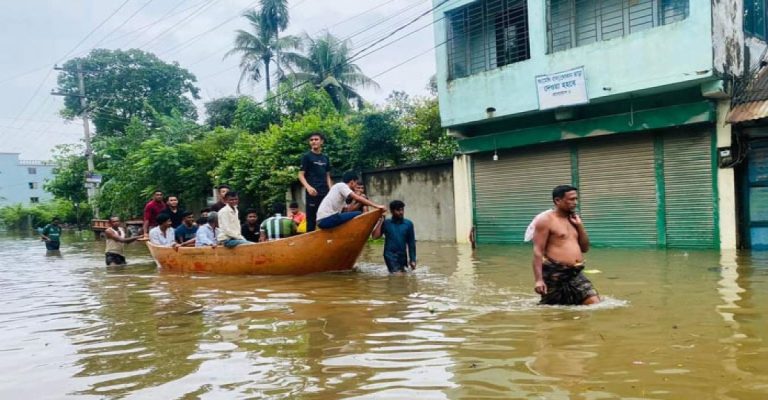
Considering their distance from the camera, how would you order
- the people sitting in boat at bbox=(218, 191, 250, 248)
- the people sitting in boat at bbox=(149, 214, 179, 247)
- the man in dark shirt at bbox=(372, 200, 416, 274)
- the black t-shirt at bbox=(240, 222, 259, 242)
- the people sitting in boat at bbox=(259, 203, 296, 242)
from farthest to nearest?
the people sitting in boat at bbox=(149, 214, 179, 247)
the black t-shirt at bbox=(240, 222, 259, 242)
the people sitting in boat at bbox=(259, 203, 296, 242)
the people sitting in boat at bbox=(218, 191, 250, 248)
the man in dark shirt at bbox=(372, 200, 416, 274)

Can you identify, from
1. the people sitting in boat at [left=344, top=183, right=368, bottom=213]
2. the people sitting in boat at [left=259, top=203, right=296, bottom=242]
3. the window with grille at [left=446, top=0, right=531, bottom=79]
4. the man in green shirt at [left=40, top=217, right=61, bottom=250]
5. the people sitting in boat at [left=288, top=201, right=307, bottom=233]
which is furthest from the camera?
the man in green shirt at [left=40, top=217, right=61, bottom=250]

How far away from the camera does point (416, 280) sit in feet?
26.8

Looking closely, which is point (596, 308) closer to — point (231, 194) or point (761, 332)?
point (761, 332)

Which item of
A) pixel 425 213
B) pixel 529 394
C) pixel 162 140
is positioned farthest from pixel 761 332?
pixel 162 140

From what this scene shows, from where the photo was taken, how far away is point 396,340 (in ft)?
15.0

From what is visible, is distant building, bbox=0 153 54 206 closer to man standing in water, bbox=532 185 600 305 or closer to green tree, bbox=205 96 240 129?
green tree, bbox=205 96 240 129

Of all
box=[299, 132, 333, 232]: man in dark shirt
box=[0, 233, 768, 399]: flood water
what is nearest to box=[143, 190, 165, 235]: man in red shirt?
box=[0, 233, 768, 399]: flood water

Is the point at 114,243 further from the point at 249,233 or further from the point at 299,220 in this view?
the point at 299,220

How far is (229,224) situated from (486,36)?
8733mm

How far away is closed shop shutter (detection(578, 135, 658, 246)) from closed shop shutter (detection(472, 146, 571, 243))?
23.5 inches

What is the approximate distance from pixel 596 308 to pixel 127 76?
41.4 m

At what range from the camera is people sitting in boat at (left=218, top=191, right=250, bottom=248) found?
9.17 m

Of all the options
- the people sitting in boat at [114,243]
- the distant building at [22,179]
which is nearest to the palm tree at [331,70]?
the people sitting in boat at [114,243]

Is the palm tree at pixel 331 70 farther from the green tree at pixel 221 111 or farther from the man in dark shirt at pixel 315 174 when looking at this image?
the man in dark shirt at pixel 315 174
